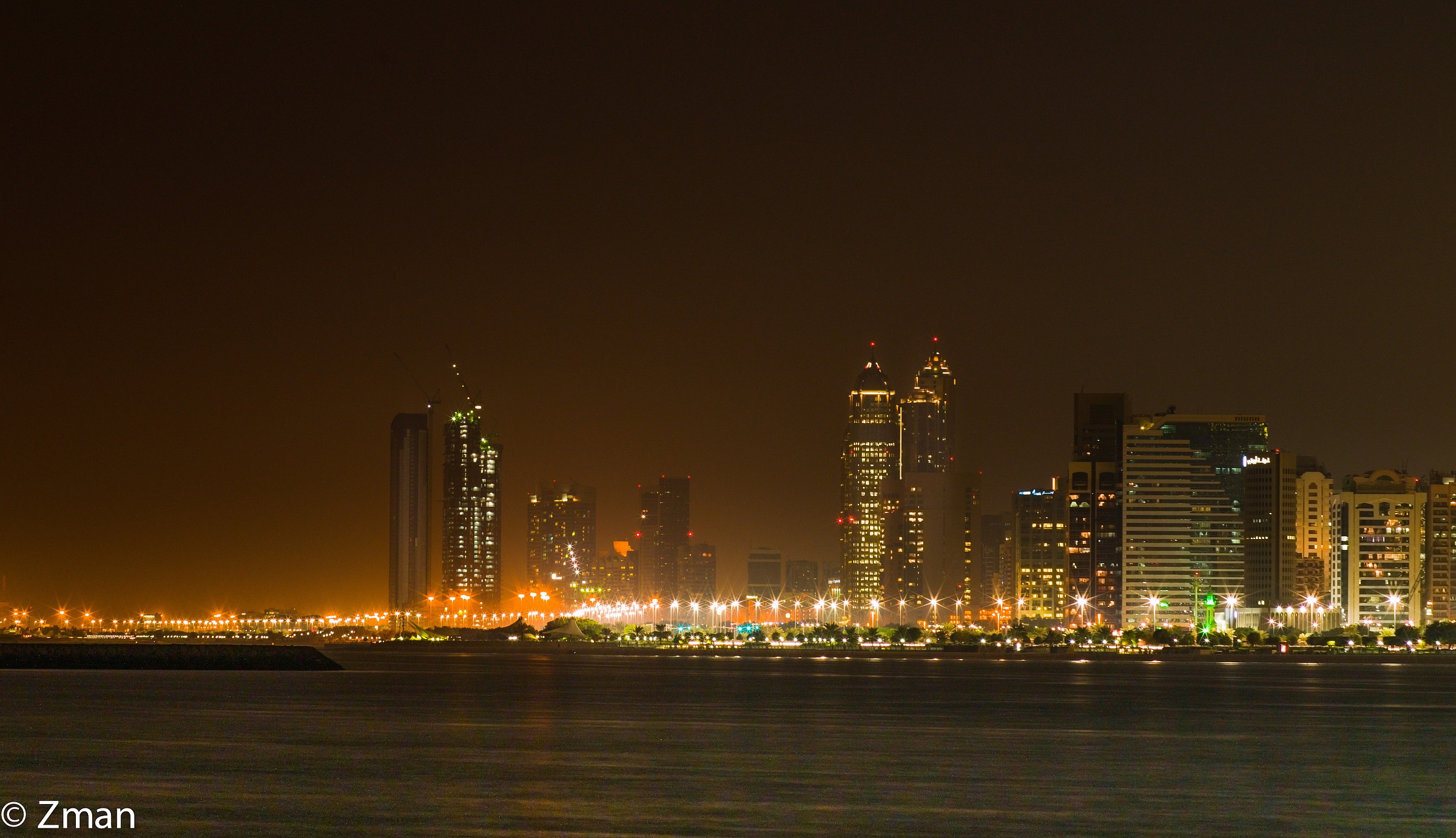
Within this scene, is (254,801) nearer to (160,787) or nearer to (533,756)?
(160,787)

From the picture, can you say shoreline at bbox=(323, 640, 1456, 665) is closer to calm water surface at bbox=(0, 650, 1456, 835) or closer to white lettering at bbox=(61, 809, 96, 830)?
calm water surface at bbox=(0, 650, 1456, 835)

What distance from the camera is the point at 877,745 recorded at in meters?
51.4

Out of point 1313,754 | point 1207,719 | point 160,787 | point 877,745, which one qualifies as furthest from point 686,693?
point 160,787

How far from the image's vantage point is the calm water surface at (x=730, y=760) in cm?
3391

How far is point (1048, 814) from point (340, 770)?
62.0ft

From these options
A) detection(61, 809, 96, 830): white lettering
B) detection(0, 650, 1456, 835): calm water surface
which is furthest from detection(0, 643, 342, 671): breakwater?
detection(61, 809, 96, 830): white lettering

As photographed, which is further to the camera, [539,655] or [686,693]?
[539,655]

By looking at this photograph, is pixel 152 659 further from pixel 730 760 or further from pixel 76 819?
pixel 76 819

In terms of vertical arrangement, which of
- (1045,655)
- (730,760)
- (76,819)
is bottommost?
(1045,655)

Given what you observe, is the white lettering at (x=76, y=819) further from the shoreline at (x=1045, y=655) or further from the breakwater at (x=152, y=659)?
the shoreline at (x=1045, y=655)

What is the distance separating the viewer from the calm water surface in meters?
33.9

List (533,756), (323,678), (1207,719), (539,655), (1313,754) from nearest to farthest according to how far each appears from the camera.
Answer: (533,756) < (1313,754) < (1207,719) < (323,678) < (539,655)

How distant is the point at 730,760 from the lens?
4622 cm

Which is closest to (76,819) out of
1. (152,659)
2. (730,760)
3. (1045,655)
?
(730,760)
